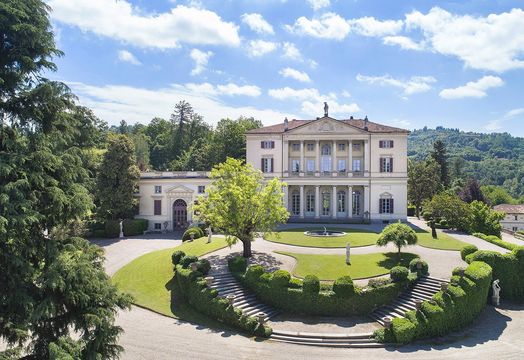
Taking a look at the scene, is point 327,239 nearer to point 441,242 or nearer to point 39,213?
point 441,242

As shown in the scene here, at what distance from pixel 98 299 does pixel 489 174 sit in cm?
21095

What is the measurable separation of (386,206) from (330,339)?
108 feet

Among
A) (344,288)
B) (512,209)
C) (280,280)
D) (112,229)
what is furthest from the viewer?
(512,209)

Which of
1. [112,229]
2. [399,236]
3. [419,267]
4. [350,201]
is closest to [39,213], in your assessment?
[419,267]

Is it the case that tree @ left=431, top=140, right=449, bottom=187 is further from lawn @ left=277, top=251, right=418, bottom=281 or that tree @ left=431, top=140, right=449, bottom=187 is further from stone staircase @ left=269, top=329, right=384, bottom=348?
stone staircase @ left=269, top=329, right=384, bottom=348

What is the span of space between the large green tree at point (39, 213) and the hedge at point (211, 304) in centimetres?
1025

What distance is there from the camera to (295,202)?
169 ft

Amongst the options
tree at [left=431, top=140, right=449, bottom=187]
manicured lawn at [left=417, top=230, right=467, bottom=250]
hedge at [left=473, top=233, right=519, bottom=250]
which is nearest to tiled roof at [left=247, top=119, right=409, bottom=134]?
manicured lawn at [left=417, top=230, right=467, bottom=250]

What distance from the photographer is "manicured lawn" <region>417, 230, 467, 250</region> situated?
31.9 metres

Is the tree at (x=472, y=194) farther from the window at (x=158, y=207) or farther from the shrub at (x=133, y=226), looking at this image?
the shrub at (x=133, y=226)

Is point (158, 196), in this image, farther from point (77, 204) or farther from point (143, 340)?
point (77, 204)

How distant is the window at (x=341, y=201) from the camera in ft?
166

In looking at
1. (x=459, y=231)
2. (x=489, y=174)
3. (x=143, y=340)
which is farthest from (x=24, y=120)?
(x=489, y=174)

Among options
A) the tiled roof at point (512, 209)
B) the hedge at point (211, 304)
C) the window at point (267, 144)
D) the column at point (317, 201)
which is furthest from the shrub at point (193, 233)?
the tiled roof at point (512, 209)
